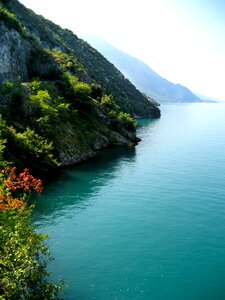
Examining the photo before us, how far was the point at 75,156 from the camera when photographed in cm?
7800

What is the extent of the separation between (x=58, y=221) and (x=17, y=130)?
29.8 m

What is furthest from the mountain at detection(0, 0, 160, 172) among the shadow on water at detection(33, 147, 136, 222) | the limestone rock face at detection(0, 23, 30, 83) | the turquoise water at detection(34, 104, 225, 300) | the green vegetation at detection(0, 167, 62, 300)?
the green vegetation at detection(0, 167, 62, 300)

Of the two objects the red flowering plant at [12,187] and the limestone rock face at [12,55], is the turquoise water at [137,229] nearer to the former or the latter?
the red flowering plant at [12,187]

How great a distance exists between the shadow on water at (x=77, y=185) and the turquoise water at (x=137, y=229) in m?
0.15

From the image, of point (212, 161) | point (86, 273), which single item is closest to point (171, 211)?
point (86, 273)

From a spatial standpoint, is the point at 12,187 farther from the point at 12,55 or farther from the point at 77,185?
the point at 12,55

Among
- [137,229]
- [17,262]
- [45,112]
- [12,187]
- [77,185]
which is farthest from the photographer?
[45,112]

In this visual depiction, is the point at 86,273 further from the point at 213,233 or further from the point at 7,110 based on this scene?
the point at 7,110

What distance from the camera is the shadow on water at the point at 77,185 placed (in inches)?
2000

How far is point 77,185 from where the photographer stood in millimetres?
62281

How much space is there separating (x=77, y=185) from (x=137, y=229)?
21108 mm

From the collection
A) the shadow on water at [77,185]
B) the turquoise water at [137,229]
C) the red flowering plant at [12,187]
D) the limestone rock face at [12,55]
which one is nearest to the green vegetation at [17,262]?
the red flowering plant at [12,187]

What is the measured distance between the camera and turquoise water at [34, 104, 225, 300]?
105 ft

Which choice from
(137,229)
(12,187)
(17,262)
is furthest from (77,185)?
(17,262)
